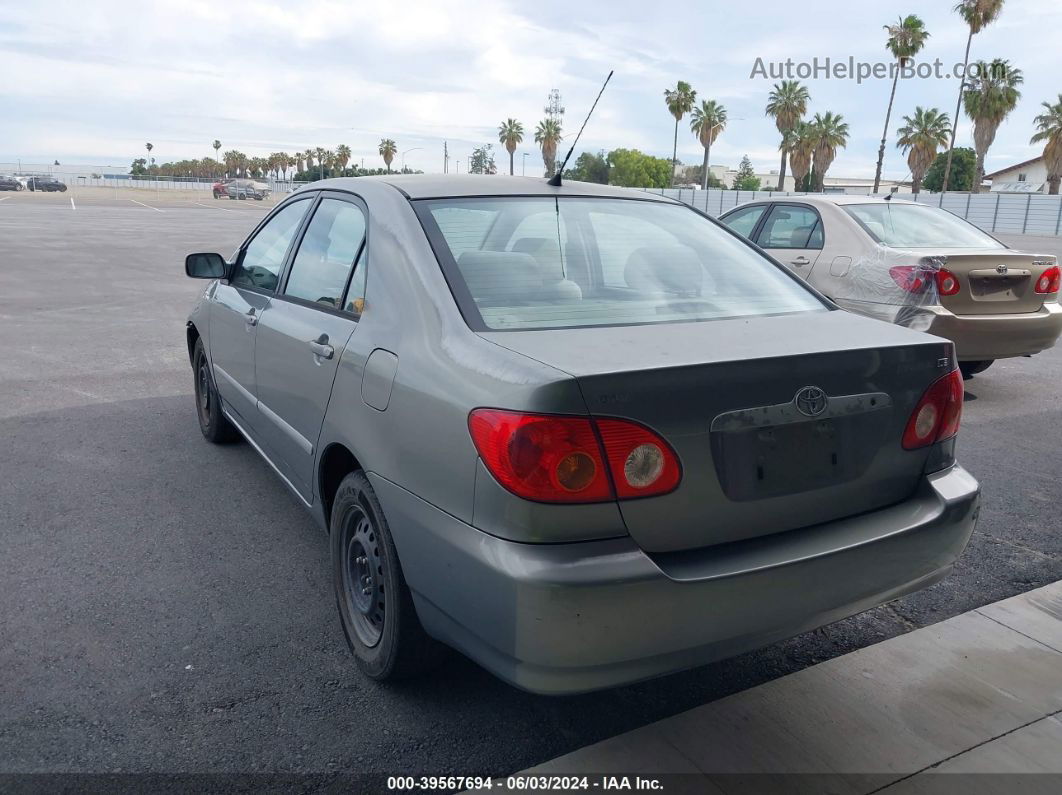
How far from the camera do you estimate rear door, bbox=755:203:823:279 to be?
773 cm

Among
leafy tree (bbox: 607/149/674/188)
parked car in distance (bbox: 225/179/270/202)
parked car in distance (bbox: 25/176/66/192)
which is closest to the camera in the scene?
parked car in distance (bbox: 25/176/66/192)

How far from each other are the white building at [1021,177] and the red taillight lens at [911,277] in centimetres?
9050

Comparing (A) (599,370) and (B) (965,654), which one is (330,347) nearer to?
(A) (599,370)

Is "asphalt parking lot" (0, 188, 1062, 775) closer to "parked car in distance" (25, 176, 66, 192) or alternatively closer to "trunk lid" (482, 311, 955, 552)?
"trunk lid" (482, 311, 955, 552)

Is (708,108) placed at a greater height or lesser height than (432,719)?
greater

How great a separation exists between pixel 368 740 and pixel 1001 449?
15.2ft

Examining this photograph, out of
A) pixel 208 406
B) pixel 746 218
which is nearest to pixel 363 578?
pixel 208 406

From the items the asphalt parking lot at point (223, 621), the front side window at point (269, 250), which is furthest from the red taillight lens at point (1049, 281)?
the front side window at point (269, 250)

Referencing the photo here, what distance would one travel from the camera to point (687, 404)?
2.25 metres

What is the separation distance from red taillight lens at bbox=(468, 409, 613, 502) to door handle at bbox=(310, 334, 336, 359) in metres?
1.11

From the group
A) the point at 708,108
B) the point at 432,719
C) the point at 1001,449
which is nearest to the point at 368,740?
the point at 432,719

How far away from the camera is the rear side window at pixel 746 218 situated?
28.2 ft

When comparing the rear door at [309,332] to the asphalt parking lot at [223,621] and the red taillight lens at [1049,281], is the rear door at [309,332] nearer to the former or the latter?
the asphalt parking lot at [223,621]

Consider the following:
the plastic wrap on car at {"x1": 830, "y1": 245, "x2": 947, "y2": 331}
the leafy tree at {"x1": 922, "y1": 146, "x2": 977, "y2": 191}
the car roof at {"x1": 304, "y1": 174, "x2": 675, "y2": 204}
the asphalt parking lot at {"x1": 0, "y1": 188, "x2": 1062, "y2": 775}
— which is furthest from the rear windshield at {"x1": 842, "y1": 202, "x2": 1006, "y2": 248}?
the leafy tree at {"x1": 922, "y1": 146, "x2": 977, "y2": 191}
